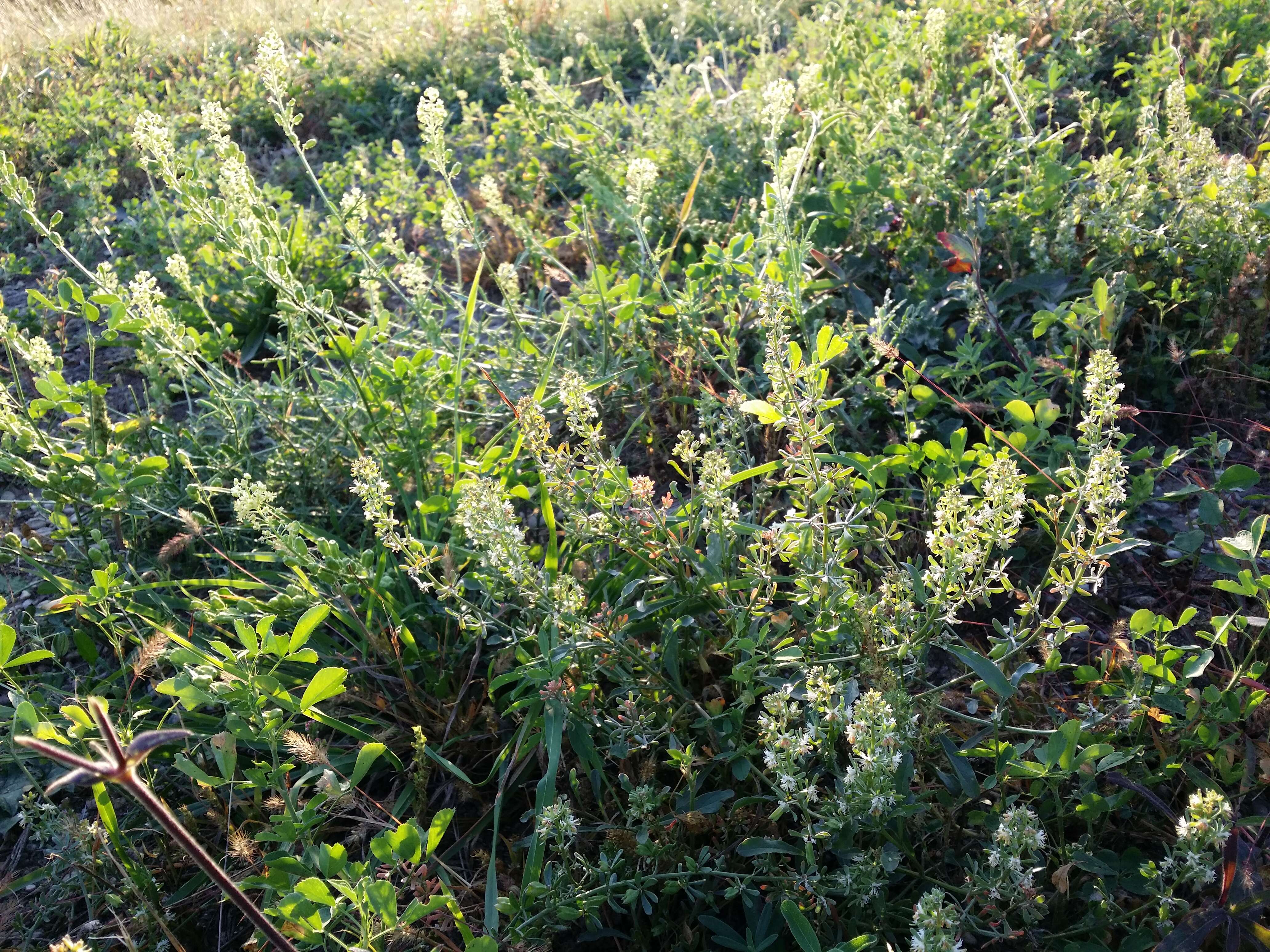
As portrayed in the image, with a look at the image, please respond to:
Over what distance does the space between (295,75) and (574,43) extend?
5.92 feet

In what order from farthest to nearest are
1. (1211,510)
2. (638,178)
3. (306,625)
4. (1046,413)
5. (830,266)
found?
(830,266) < (638,178) < (1046,413) < (1211,510) < (306,625)

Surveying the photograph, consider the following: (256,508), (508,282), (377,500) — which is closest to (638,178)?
(508,282)

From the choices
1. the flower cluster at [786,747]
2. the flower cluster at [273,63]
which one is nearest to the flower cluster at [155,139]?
the flower cluster at [273,63]

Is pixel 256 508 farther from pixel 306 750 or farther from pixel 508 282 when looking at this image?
pixel 508 282

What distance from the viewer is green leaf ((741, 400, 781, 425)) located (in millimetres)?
1836

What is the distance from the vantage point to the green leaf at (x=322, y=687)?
183cm

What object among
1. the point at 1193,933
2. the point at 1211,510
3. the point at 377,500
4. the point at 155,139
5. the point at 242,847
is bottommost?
the point at 1193,933

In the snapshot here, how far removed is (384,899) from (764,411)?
1142 millimetres

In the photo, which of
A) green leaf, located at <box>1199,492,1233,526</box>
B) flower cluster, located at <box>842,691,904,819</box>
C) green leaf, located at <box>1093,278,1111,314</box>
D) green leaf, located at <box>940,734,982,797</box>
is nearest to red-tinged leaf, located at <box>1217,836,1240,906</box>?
green leaf, located at <box>940,734,982,797</box>

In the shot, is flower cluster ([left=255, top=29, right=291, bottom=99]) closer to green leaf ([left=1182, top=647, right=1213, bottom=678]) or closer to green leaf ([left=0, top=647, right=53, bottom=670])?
green leaf ([left=0, top=647, right=53, bottom=670])

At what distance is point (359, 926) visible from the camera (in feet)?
5.67

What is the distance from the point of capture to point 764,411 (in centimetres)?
187

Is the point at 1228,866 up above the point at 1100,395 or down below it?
below

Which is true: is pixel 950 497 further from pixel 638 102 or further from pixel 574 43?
pixel 574 43
